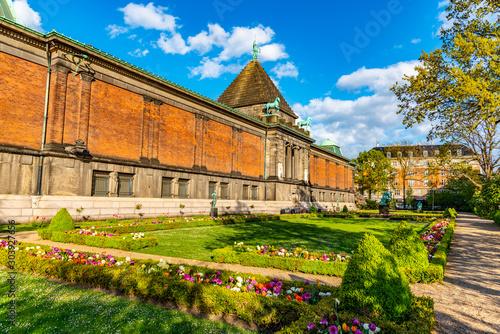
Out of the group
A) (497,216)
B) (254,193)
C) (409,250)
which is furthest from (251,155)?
(409,250)

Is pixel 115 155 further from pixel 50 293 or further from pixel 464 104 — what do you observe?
pixel 464 104

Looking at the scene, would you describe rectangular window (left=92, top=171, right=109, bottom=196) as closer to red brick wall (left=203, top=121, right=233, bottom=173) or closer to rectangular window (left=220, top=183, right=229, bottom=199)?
red brick wall (left=203, top=121, right=233, bottom=173)

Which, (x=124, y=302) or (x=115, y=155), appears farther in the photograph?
(x=115, y=155)

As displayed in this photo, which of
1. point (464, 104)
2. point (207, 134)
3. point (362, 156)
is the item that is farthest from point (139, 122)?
point (362, 156)

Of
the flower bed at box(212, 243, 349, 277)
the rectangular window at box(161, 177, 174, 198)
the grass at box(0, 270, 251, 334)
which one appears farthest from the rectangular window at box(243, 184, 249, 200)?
the grass at box(0, 270, 251, 334)

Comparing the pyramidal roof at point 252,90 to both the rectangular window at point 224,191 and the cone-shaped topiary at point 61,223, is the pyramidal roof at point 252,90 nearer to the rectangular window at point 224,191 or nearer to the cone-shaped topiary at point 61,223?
the rectangular window at point 224,191

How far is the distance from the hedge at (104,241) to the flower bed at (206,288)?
3168 mm

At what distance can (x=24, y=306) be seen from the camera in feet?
19.9

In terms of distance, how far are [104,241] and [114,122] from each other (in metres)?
13.5

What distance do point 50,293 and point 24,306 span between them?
72 centimetres

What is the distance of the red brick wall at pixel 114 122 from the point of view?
2231 centimetres

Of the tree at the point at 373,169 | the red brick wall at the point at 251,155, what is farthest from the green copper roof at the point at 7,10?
the tree at the point at 373,169

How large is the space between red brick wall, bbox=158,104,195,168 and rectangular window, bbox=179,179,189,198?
1564mm

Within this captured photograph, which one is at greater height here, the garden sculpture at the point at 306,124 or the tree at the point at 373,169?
the garden sculpture at the point at 306,124
